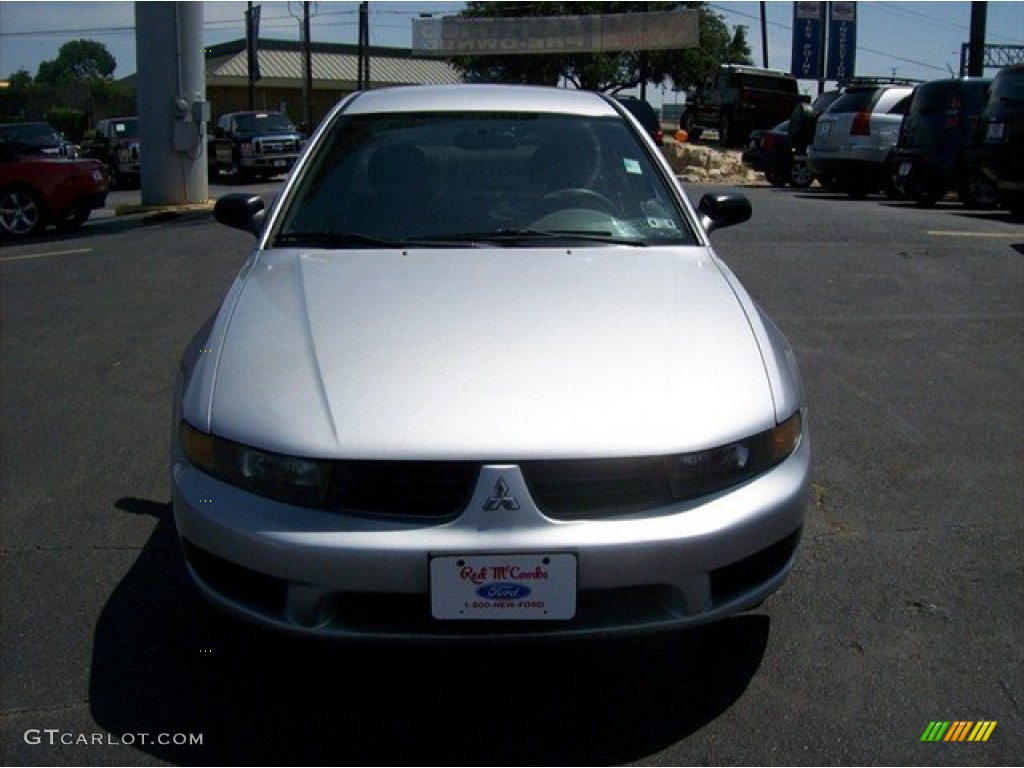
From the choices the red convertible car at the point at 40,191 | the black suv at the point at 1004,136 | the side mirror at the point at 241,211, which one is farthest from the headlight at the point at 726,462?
the red convertible car at the point at 40,191

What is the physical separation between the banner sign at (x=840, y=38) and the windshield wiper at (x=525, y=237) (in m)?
36.0

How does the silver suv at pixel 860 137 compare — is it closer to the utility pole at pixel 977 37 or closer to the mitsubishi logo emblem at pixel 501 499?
the utility pole at pixel 977 37

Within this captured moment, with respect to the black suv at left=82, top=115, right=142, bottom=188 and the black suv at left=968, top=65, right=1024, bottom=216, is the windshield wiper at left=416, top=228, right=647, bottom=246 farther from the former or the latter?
the black suv at left=82, top=115, right=142, bottom=188

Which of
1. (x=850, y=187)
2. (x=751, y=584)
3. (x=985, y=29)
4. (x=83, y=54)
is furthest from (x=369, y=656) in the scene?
(x=83, y=54)

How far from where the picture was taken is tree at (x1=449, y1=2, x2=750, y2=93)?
4503 cm

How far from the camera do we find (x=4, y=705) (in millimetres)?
3033

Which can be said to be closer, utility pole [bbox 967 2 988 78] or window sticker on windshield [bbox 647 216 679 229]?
window sticker on windshield [bbox 647 216 679 229]

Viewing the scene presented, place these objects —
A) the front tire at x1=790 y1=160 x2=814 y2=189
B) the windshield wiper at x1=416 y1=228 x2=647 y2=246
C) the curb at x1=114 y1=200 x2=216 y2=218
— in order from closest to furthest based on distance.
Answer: the windshield wiper at x1=416 y1=228 x2=647 y2=246
the curb at x1=114 y1=200 x2=216 y2=218
the front tire at x1=790 y1=160 x2=814 y2=189

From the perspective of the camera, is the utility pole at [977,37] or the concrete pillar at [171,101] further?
the utility pole at [977,37]

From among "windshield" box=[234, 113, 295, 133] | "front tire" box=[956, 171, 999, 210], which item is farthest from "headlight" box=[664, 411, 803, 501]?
"windshield" box=[234, 113, 295, 133]

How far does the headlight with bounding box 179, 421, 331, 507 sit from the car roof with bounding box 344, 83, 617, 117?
2119 millimetres

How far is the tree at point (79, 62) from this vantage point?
102 metres

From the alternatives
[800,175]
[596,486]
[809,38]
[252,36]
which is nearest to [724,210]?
[596,486]

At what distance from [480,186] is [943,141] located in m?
11.0
